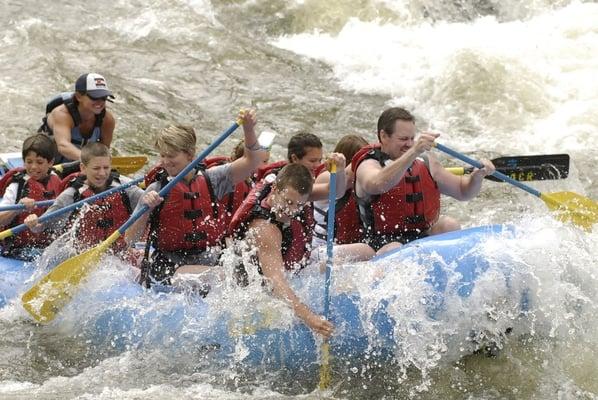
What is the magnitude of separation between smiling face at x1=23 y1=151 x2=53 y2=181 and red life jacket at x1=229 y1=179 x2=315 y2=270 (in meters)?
1.60

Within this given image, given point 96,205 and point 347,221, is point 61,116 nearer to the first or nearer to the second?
point 96,205

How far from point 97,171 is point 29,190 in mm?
642

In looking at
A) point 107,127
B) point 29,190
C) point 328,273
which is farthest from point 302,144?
point 107,127

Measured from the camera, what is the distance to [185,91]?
32.7 feet

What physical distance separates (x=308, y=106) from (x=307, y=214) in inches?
200

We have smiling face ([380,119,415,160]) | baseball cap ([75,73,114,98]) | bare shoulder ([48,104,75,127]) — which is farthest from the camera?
bare shoulder ([48,104,75,127])

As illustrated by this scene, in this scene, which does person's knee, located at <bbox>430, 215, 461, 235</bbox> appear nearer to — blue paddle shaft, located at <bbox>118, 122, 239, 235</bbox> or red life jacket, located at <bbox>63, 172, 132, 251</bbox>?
blue paddle shaft, located at <bbox>118, 122, 239, 235</bbox>

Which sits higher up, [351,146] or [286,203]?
[286,203]

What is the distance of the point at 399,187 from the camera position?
502cm

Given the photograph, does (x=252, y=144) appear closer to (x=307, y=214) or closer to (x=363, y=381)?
(x=307, y=214)

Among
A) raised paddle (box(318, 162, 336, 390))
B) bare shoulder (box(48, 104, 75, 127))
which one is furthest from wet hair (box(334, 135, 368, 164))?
bare shoulder (box(48, 104, 75, 127))

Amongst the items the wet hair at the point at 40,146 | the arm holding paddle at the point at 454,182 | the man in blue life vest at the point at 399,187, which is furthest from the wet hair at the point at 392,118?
the wet hair at the point at 40,146

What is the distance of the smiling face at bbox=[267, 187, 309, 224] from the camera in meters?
4.46

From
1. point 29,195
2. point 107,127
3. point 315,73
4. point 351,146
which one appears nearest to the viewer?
point 351,146
